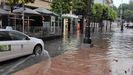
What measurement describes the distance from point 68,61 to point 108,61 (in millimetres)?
1797

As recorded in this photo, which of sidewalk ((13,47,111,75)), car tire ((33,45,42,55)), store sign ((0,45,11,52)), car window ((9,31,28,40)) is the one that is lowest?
sidewalk ((13,47,111,75))

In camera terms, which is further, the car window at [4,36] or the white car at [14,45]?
the car window at [4,36]

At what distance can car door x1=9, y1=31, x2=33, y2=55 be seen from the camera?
13.4 m

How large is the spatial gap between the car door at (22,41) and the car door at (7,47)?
0.90ft

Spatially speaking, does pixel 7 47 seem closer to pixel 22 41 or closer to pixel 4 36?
pixel 4 36

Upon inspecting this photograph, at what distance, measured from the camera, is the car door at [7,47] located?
40.5ft

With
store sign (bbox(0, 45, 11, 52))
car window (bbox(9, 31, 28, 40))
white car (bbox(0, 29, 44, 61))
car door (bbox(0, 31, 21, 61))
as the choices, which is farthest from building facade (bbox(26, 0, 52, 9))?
store sign (bbox(0, 45, 11, 52))

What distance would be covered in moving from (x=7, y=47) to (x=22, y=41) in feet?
4.07

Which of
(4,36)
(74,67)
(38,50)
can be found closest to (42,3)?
(38,50)

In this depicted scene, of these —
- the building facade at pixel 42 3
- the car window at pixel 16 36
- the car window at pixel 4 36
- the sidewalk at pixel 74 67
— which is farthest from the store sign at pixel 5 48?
the building facade at pixel 42 3

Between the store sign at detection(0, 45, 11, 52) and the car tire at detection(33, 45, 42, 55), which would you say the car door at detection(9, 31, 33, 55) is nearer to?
the car tire at detection(33, 45, 42, 55)

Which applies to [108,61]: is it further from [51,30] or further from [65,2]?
[65,2]

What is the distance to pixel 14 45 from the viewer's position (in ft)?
42.8

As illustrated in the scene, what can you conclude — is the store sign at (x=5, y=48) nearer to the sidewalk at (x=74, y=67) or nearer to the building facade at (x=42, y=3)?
the sidewalk at (x=74, y=67)
